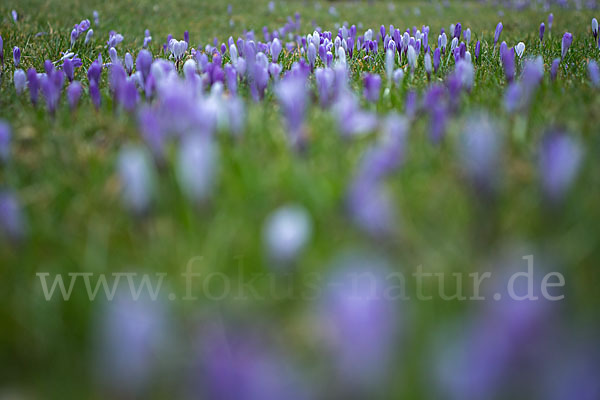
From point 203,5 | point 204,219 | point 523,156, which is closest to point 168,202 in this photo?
point 204,219

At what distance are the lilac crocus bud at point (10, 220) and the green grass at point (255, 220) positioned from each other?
48 millimetres

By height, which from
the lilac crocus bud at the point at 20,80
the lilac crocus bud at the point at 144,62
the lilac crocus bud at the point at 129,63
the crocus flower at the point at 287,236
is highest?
the lilac crocus bud at the point at 129,63

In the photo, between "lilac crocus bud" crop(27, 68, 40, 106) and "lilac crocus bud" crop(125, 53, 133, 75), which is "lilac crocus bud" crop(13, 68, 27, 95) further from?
"lilac crocus bud" crop(125, 53, 133, 75)

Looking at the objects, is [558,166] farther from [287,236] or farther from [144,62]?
[144,62]

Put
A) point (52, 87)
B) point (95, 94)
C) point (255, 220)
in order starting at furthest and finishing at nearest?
point (95, 94) → point (52, 87) → point (255, 220)

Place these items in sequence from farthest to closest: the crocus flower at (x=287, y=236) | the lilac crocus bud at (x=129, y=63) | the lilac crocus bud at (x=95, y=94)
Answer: the lilac crocus bud at (x=129, y=63)
the lilac crocus bud at (x=95, y=94)
the crocus flower at (x=287, y=236)

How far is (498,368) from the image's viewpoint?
105cm

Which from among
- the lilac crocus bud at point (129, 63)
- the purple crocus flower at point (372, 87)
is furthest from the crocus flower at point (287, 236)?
the lilac crocus bud at point (129, 63)

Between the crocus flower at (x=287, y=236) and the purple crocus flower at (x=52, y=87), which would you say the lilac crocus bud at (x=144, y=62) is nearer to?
the purple crocus flower at (x=52, y=87)

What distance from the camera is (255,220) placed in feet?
6.19

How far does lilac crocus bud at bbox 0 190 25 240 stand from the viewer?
1690 mm

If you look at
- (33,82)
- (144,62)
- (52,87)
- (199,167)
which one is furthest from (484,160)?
(33,82)

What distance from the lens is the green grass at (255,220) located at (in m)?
1.46

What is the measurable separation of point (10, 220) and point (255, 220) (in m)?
0.87
